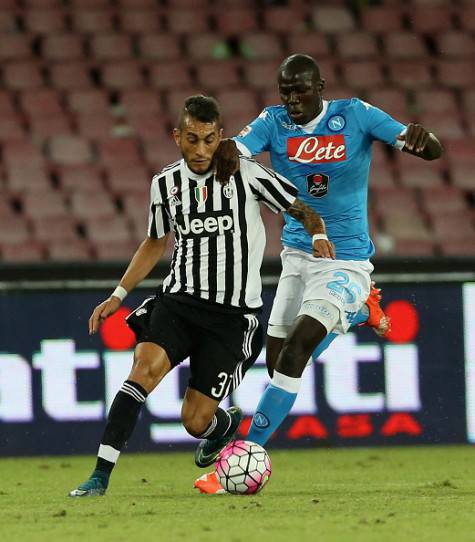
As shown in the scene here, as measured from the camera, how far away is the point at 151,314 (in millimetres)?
5887

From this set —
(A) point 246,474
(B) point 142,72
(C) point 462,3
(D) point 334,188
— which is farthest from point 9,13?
(A) point 246,474

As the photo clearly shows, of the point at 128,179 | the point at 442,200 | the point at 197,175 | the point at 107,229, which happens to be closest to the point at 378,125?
the point at 197,175

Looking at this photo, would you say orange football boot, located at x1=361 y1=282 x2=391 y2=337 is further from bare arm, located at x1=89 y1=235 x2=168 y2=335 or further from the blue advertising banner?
the blue advertising banner

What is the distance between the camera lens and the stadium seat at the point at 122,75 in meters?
11.7

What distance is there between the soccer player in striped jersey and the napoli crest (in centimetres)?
49

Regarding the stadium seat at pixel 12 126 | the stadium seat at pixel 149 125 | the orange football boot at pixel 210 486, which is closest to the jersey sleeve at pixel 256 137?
the orange football boot at pixel 210 486

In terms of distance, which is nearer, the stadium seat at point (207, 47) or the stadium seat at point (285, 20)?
the stadium seat at point (207, 47)

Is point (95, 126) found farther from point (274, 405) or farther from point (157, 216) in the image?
point (274, 405)

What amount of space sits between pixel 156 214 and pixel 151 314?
1.53 feet

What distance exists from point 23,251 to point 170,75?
8.46ft

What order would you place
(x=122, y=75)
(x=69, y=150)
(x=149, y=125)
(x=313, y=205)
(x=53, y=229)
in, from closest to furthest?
(x=313, y=205)
(x=53, y=229)
(x=69, y=150)
(x=149, y=125)
(x=122, y=75)

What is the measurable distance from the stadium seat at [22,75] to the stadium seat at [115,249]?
2.15 meters

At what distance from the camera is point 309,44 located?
40.0 feet

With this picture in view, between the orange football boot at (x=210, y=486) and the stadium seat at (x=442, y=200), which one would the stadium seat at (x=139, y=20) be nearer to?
the stadium seat at (x=442, y=200)
